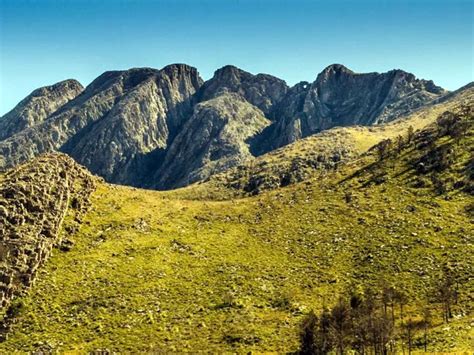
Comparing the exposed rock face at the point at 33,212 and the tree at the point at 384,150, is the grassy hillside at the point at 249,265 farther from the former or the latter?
the tree at the point at 384,150

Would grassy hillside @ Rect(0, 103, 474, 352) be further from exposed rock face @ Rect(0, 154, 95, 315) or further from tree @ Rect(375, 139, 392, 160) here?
tree @ Rect(375, 139, 392, 160)

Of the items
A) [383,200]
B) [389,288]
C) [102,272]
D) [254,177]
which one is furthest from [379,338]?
[254,177]

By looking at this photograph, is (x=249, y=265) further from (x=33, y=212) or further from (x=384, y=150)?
(x=384, y=150)

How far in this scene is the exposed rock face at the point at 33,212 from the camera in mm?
69312

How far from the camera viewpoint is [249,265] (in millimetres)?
82125

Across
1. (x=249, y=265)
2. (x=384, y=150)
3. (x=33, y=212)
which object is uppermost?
(x=384, y=150)

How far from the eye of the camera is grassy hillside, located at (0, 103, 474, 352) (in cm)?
6134

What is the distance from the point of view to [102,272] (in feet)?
249

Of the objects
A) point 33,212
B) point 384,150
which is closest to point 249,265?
point 33,212

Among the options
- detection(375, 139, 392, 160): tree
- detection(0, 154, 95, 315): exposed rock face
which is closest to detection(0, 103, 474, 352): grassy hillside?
detection(0, 154, 95, 315): exposed rock face

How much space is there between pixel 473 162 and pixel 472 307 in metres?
56.2

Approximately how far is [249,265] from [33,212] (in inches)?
1555

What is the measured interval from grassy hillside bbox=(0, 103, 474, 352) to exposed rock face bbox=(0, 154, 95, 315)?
101 inches

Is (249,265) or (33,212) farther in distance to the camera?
(249,265)
